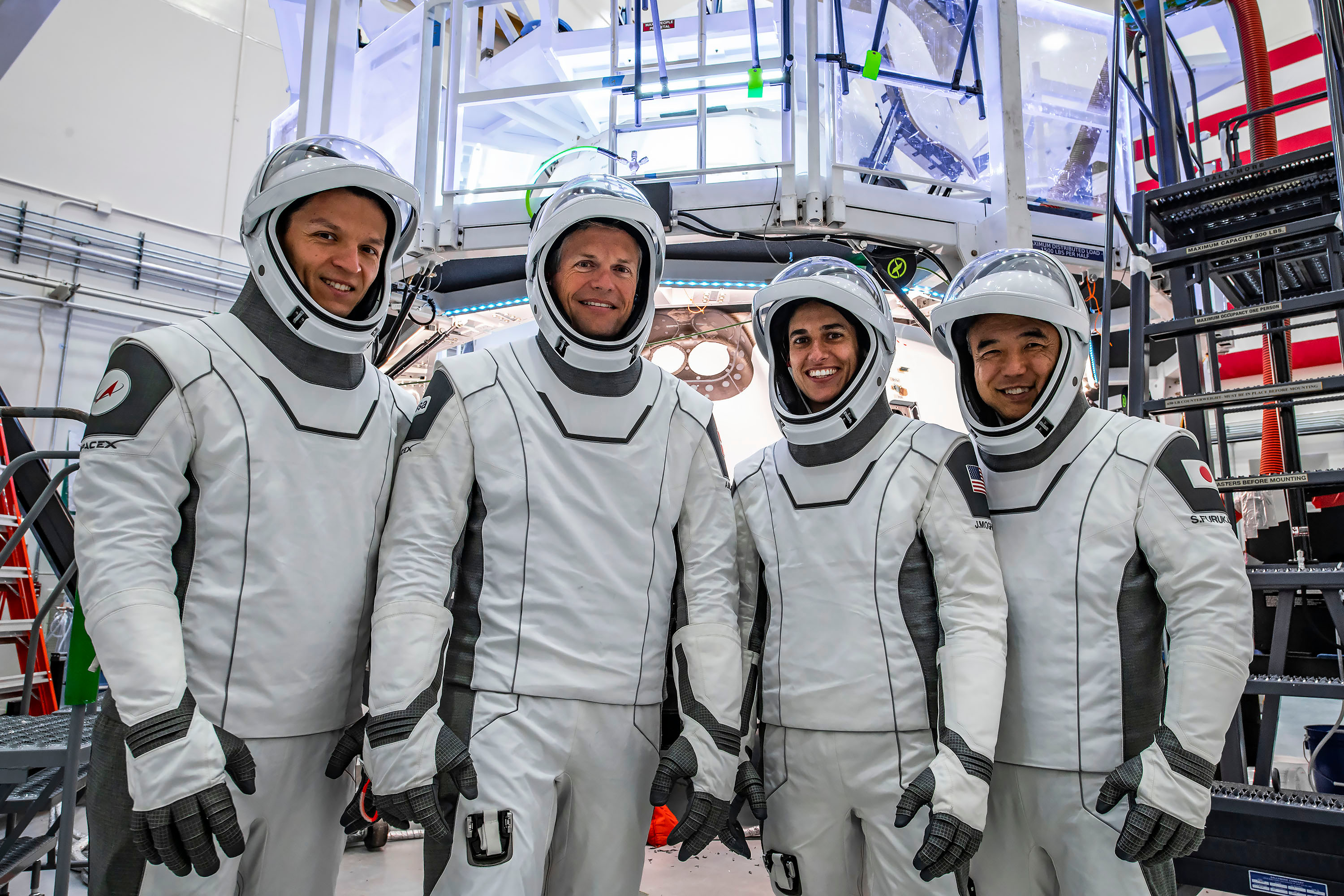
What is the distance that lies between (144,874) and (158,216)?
9629 millimetres

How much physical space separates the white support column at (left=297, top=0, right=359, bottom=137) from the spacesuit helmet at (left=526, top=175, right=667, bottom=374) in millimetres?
3546

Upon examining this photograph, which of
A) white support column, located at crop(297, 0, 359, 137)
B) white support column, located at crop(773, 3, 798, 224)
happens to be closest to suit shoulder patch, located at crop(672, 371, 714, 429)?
white support column, located at crop(773, 3, 798, 224)

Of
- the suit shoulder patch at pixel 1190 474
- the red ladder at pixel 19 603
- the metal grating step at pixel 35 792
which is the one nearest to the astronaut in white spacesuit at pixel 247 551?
the metal grating step at pixel 35 792

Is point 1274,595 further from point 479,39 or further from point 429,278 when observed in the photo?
point 479,39

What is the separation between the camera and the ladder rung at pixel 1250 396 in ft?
8.52

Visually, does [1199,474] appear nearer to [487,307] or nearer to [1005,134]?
[1005,134]

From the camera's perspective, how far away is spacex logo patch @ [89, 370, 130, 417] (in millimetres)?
1779

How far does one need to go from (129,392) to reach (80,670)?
0.78 m

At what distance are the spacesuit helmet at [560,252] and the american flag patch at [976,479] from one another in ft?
3.11

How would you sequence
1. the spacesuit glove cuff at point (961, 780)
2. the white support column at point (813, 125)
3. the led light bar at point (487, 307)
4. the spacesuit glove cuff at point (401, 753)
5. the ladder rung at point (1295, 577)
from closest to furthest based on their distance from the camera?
the spacesuit glove cuff at point (401, 753) → the spacesuit glove cuff at point (961, 780) → the ladder rung at point (1295, 577) → the white support column at point (813, 125) → the led light bar at point (487, 307)

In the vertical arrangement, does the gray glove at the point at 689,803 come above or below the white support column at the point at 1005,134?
below

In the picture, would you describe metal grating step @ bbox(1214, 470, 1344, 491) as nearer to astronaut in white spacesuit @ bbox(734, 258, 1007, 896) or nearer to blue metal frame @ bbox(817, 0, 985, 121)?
astronaut in white spacesuit @ bbox(734, 258, 1007, 896)

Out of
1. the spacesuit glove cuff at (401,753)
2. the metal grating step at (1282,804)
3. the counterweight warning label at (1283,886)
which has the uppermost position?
the spacesuit glove cuff at (401,753)

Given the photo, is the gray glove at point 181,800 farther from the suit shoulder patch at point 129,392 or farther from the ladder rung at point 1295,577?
the ladder rung at point 1295,577
